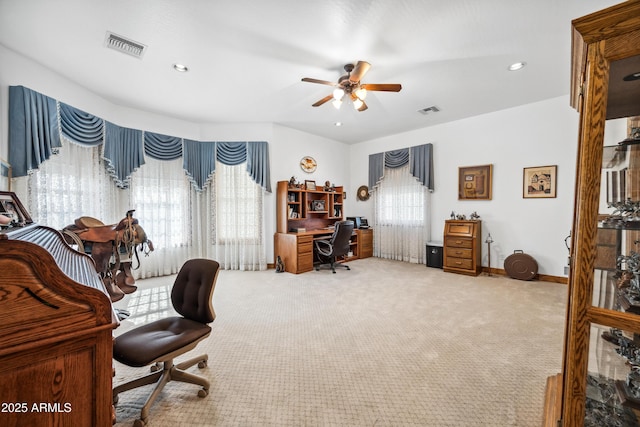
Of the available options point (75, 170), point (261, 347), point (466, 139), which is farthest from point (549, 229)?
point (75, 170)

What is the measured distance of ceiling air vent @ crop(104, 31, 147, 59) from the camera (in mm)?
2390

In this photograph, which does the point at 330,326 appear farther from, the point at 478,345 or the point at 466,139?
the point at 466,139

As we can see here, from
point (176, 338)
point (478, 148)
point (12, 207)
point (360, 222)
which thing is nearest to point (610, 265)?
point (176, 338)

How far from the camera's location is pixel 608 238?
1007mm

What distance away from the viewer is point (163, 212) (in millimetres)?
4512

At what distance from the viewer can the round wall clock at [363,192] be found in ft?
20.9

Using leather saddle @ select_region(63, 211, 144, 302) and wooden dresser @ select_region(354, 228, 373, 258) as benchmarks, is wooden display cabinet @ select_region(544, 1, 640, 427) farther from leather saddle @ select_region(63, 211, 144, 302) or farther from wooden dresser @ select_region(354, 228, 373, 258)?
wooden dresser @ select_region(354, 228, 373, 258)


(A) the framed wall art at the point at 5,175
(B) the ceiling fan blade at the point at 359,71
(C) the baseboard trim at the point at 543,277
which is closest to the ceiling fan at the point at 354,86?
(B) the ceiling fan blade at the point at 359,71

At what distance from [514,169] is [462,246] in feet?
5.17

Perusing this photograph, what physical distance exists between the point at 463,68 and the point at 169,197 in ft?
16.2

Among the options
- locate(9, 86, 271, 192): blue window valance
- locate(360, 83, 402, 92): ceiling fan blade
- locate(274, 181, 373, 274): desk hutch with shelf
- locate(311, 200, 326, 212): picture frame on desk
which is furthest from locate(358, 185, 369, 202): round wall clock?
locate(360, 83, 402, 92): ceiling fan blade

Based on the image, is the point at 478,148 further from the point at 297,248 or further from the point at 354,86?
the point at 297,248

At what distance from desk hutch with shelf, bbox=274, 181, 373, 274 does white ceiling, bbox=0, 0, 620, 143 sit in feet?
6.15

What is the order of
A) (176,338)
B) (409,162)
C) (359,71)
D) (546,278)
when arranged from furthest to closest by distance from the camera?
(409,162) < (546,278) < (359,71) < (176,338)
